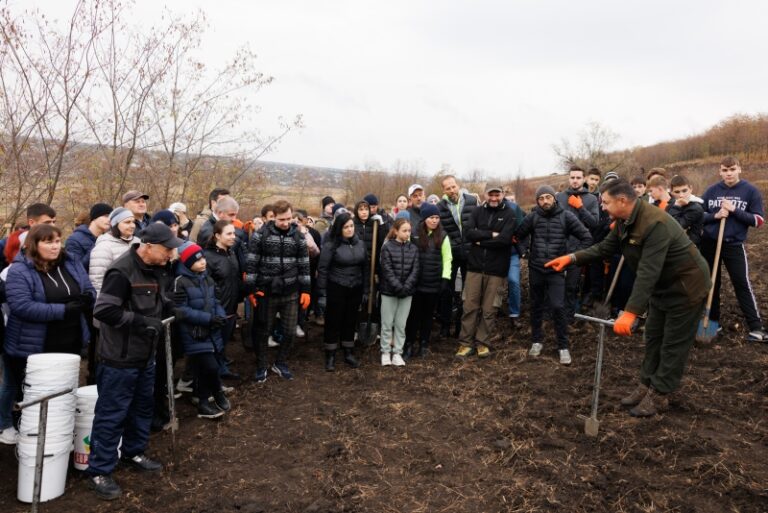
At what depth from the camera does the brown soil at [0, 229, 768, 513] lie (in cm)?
366

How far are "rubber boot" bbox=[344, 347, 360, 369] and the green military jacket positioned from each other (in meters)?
3.41

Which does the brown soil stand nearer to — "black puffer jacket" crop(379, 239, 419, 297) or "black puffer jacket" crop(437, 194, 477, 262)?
"black puffer jacket" crop(379, 239, 419, 297)

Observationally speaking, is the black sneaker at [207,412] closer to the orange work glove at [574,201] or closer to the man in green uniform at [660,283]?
the man in green uniform at [660,283]

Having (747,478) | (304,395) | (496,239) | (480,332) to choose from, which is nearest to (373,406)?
(304,395)

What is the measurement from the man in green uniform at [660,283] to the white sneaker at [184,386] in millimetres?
4472

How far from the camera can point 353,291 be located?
21.0 ft

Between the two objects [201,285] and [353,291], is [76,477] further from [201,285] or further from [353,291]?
[353,291]

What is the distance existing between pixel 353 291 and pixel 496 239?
1.92m

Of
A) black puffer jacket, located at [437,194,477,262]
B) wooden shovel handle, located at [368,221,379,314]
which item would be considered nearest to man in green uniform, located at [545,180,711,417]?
black puffer jacket, located at [437,194,477,262]

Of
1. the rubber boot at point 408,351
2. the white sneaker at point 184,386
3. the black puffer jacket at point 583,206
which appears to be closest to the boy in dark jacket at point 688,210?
the black puffer jacket at point 583,206

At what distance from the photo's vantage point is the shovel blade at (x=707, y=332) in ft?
21.2

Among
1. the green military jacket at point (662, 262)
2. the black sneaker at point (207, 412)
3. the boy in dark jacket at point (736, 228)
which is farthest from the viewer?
the boy in dark jacket at point (736, 228)

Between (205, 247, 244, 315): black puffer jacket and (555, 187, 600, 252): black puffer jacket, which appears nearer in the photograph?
(205, 247, 244, 315): black puffer jacket

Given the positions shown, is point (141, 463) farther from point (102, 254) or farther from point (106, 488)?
point (102, 254)
